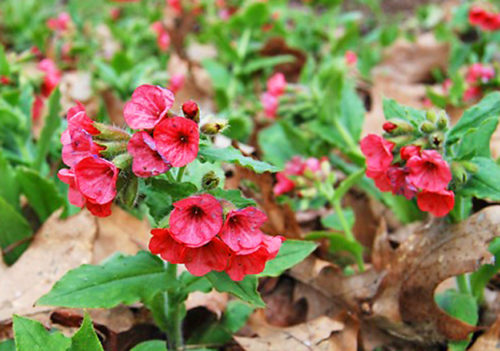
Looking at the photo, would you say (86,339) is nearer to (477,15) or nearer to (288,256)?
(288,256)

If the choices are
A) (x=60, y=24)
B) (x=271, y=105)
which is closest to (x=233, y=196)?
(x=271, y=105)

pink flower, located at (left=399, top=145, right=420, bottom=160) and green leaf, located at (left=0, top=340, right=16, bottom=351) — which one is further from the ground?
pink flower, located at (left=399, top=145, right=420, bottom=160)

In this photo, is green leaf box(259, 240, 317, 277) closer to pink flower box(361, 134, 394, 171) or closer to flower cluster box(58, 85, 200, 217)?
pink flower box(361, 134, 394, 171)

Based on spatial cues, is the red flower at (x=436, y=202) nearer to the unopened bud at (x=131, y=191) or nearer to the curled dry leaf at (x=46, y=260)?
the unopened bud at (x=131, y=191)

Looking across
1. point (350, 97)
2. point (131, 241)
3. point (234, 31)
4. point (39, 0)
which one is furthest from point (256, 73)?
point (39, 0)

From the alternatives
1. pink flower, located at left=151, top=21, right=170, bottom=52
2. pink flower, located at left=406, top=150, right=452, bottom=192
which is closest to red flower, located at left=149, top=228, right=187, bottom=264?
pink flower, located at left=406, top=150, right=452, bottom=192

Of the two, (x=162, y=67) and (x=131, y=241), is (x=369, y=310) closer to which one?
(x=131, y=241)
